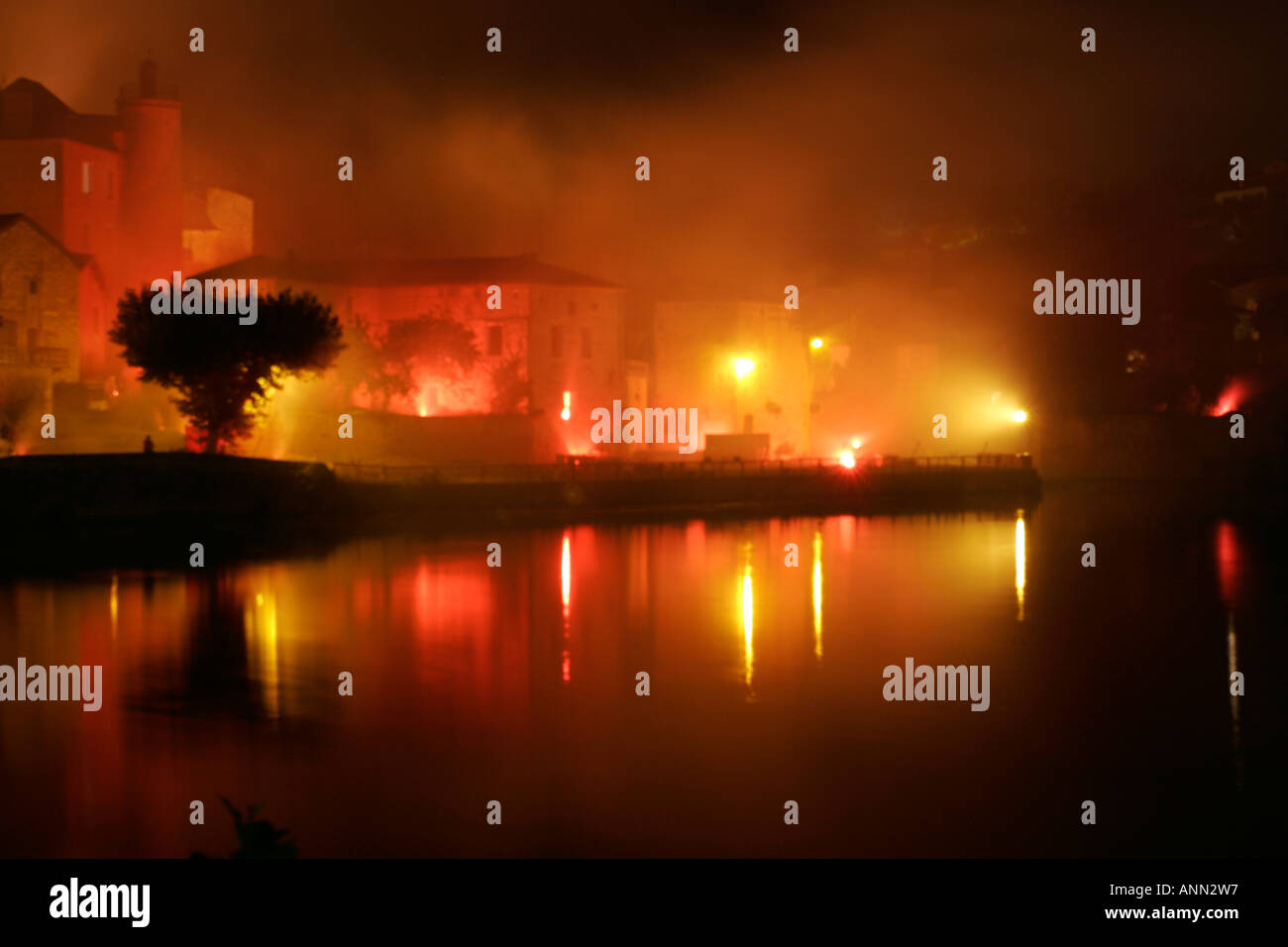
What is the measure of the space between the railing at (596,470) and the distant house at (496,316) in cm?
685

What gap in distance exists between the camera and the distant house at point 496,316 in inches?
2259

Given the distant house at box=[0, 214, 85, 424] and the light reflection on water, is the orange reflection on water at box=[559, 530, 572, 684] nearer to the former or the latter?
the light reflection on water

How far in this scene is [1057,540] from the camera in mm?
40656

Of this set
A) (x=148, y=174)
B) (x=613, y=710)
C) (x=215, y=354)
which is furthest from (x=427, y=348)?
(x=613, y=710)

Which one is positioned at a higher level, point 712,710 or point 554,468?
point 554,468

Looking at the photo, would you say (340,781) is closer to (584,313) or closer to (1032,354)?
(584,313)

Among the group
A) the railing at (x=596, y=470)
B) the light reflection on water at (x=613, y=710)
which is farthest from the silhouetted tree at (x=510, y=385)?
the light reflection on water at (x=613, y=710)

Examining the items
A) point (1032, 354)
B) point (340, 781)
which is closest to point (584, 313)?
point (1032, 354)

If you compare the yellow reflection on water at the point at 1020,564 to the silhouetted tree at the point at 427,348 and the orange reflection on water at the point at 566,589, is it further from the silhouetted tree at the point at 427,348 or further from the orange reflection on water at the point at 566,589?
the silhouetted tree at the point at 427,348

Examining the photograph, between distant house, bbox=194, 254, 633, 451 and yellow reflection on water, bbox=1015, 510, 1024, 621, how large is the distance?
749 inches

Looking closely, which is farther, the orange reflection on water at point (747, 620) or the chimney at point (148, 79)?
the chimney at point (148, 79)

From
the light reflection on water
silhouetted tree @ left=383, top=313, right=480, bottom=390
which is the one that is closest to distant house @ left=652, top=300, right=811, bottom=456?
silhouetted tree @ left=383, top=313, right=480, bottom=390
